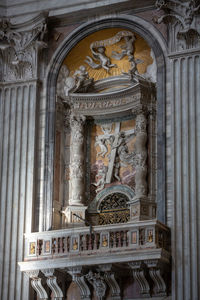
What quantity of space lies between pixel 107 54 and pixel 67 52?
3.61ft

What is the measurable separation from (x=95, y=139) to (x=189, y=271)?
5.10m

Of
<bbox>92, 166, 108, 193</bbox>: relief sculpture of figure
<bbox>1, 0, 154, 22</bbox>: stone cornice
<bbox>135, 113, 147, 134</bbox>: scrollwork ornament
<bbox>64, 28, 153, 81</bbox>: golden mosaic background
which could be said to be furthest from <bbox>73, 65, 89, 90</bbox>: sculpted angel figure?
<bbox>92, 166, 108, 193</bbox>: relief sculpture of figure

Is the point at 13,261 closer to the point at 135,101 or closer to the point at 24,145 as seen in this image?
the point at 24,145

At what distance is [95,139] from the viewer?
23.9 meters

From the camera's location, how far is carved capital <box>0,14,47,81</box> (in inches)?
936

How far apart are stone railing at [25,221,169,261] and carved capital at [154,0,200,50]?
15.8 ft

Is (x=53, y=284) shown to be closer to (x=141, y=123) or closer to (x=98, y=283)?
(x=98, y=283)

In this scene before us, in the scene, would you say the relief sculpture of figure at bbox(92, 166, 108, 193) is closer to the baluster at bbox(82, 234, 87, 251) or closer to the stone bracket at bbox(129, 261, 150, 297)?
the baluster at bbox(82, 234, 87, 251)

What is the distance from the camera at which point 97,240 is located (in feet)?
70.2

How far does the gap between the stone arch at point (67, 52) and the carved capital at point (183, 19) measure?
0.56 meters

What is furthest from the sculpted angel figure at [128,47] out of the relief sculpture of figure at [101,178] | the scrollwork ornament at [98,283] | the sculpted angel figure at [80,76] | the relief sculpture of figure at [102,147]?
the scrollwork ornament at [98,283]

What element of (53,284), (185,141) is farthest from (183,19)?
(53,284)

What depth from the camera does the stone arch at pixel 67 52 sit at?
2197 centimetres

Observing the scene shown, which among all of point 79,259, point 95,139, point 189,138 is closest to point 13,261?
point 79,259
